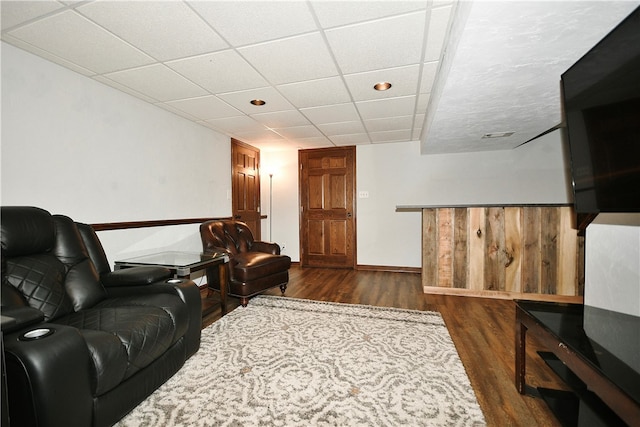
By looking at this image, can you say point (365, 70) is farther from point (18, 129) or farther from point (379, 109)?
point (18, 129)

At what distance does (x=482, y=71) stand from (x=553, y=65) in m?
0.43

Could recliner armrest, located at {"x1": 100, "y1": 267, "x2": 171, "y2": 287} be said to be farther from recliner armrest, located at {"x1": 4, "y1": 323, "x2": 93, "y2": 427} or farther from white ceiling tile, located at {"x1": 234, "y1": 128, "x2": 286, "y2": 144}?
white ceiling tile, located at {"x1": 234, "y1": 128, "x2": 286, "y2": 144}

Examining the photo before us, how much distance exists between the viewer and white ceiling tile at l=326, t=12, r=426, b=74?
5.86 feet

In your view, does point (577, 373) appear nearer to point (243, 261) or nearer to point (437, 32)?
point (437, 32)

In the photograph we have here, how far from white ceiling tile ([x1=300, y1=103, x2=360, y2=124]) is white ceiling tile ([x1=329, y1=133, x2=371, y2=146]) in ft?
2.52

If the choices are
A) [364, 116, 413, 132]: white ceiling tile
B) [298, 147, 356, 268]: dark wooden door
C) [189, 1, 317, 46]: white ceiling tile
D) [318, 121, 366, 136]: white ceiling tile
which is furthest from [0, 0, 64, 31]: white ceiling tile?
[298, 147, 356, 268]: dark wooden door

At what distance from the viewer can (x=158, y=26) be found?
70.2 inches

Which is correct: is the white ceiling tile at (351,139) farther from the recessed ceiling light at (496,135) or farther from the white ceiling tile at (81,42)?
the white ceiling tile at (81,42)

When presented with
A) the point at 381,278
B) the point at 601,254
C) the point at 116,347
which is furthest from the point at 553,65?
the point at 381,278

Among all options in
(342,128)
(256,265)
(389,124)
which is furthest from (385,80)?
(256,265)

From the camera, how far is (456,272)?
11.5 feet

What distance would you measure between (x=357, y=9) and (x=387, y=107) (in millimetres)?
1689

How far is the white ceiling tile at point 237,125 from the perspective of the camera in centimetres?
363

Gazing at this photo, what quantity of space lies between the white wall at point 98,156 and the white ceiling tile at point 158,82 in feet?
0.88
